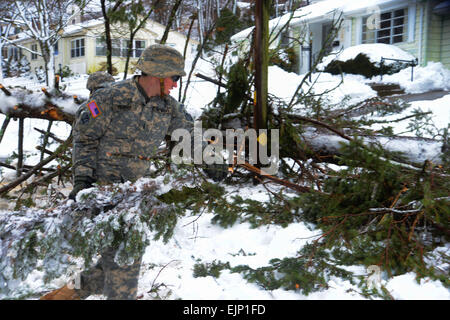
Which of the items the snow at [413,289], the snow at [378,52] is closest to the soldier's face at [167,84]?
the snow at [413,289]

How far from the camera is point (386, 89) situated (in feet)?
41.8

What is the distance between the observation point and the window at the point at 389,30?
15398mm

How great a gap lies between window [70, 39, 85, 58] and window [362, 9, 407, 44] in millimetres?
16423

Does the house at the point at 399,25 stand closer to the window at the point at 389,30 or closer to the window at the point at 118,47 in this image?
the window at the point at 389,30

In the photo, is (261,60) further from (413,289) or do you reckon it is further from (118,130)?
(413,289)

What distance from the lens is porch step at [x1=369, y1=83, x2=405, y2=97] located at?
12.2 metres

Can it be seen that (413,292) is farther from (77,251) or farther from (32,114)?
(32,114)

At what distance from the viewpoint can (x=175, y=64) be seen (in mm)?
2783

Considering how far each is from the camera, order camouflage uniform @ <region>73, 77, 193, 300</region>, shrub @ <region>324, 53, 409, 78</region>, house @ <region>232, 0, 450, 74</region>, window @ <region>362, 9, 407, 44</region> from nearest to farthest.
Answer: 1. camouflage uniform @ <region>73, 77, 193, 300</region>
2. shrub @ <region>324, 53, 409, 78</region>
3. house @ <region>232, 0, 450, 74</region>
4. window @ <region>362, 9, 407, 44</region>

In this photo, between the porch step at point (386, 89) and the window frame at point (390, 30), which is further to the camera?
the window frame at point (390, 30)

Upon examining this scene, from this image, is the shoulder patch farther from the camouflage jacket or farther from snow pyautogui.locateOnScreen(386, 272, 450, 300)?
snow pyautogui.locateOnScreen(386, 272, 450, 300)

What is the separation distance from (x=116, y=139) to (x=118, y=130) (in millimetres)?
75

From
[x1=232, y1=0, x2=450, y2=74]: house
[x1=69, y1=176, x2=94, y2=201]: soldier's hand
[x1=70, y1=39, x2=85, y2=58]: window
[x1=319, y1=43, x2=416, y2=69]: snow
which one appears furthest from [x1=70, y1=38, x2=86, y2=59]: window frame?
[x1=69, y1=176, x2=94, y2=201]: soldier's hand

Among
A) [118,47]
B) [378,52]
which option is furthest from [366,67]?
[118,47]
